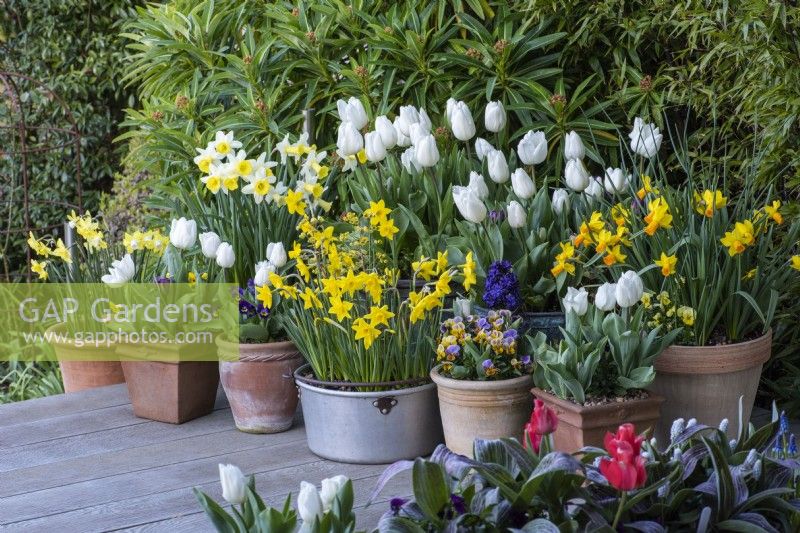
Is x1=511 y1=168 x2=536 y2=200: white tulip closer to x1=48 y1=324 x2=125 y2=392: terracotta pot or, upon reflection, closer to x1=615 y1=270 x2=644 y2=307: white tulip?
x1=615 y1=270 x2=644 y2=307: white tulip

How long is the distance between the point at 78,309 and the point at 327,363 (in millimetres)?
1187

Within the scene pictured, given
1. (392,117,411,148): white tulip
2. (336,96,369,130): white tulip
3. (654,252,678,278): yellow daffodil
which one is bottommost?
(654,252,678,278): yellow daffodil

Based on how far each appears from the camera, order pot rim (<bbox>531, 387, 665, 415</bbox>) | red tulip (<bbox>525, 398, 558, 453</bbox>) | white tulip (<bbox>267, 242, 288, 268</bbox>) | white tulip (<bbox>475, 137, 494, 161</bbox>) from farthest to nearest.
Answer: white tulip (<bbox>475, 137, 494, 161</bbox>) → white tulip (<bbox>267, 242, 288, 268</bbox>) → pot rim (<bbox>531, 387, 665, 415</bbox>) → red tulip (<bbox>525, 398, 558, 453</bbox>)

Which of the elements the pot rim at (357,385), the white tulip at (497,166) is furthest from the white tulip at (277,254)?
the white tulip at (497,166)

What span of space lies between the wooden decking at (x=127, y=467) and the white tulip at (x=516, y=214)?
2.52 feet

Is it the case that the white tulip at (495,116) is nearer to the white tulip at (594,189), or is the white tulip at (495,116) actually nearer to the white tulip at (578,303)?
the white tulip at (594,189)

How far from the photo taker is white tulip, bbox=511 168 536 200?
9.72 ft

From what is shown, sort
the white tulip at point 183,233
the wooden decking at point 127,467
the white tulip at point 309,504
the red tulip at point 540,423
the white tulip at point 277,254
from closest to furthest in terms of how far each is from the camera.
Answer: the white tulip at point 309,504, the red tulip at point 540,423, the wooden decking at point 127,467, the white tulip at point 277,254, the white tulip at point 183,233

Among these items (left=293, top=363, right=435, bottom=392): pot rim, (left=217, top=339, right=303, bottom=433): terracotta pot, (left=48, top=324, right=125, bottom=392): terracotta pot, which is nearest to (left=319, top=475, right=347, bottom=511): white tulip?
(left=293, top=363, right=435, bottom=392): pot rim

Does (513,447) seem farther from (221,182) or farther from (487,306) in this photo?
(221,182)

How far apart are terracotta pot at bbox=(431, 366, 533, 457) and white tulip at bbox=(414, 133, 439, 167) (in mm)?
696

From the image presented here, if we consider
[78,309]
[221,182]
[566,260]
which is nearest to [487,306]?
[566,260]

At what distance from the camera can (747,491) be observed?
190 cm

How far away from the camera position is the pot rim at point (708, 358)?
2.65 meters
